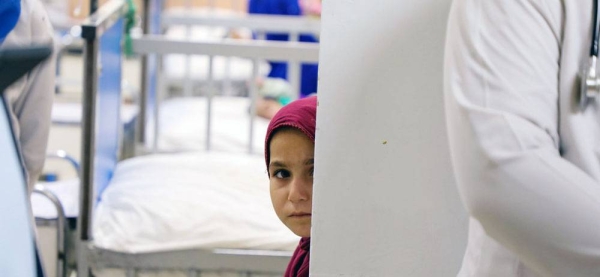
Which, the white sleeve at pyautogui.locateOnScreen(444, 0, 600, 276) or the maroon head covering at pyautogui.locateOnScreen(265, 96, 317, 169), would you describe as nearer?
the white sleeve at pyautogui.locateOnScreen(444, 0, 600, 276)

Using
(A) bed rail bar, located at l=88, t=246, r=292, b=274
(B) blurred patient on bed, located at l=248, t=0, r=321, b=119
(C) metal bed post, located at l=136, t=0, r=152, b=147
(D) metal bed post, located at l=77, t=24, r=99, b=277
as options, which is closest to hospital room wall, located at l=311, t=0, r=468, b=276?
(A) bed rail bar, located at l=88, t=246, r=292, b=274

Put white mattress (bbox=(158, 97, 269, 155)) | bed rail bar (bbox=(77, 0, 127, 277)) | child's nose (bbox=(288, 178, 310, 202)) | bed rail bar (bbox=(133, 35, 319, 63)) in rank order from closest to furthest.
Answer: child's nose (bbox=(288, 178, 310, 202))
bed rail bar (bbox=(77, 0, 127, 277))
bed rail bar (bbox=(133, 35, 319, 63))
white mattress (bbox=(158, 97, 269, 155))

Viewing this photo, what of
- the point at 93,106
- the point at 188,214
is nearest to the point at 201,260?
the point at 188,214

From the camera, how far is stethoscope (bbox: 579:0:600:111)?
3.37 ft

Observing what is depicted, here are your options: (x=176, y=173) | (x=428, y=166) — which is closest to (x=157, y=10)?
(x=176, y=173)

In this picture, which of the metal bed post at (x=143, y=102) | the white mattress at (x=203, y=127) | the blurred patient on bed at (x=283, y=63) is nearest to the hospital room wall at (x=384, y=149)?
the white mattress at (x=203, y=127)

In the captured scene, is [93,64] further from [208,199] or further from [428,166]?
[428,166]

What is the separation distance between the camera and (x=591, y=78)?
40.5 inches

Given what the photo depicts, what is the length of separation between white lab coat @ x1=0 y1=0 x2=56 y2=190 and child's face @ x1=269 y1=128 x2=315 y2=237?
527 millimetres

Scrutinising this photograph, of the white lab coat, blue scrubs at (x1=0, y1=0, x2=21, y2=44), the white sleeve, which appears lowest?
the white lab coat

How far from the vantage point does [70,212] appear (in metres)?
2.63

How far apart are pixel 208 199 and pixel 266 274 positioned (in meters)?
0.29

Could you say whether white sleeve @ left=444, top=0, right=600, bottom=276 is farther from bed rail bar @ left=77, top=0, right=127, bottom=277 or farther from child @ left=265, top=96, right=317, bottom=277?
bed rail bar @ left=77, top=0, right=127, bottom=277

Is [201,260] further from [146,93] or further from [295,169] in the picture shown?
[146,93]
